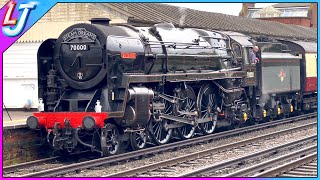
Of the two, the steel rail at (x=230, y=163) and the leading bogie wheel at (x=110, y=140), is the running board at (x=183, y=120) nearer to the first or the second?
the leading bogie wheel at (x=110, y=140)

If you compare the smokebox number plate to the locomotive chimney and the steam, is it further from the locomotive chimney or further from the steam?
the steam

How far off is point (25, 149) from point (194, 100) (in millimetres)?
4864

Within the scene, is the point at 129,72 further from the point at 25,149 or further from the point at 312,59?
the point at 312,59

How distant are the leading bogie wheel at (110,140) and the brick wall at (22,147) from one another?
1.61 metres

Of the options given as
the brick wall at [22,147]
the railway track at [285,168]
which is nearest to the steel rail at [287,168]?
the railway track at [285,168]

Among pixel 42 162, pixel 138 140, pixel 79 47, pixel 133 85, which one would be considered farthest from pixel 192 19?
pixel 42 162

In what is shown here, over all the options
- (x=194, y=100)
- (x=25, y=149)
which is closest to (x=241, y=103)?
(x=194, y=100)

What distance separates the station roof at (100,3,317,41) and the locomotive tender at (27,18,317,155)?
9.61 ft

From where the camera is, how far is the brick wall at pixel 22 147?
43.8 feet

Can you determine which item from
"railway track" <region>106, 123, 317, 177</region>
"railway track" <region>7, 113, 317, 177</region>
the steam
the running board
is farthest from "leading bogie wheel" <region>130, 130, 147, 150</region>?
the steam

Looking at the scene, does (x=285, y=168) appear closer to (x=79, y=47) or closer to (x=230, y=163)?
(x=230, y=163)

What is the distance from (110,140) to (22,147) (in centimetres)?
191

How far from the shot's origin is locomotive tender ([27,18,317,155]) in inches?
531

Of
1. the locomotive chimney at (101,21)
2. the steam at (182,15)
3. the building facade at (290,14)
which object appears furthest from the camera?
the building facade at (290,14)
